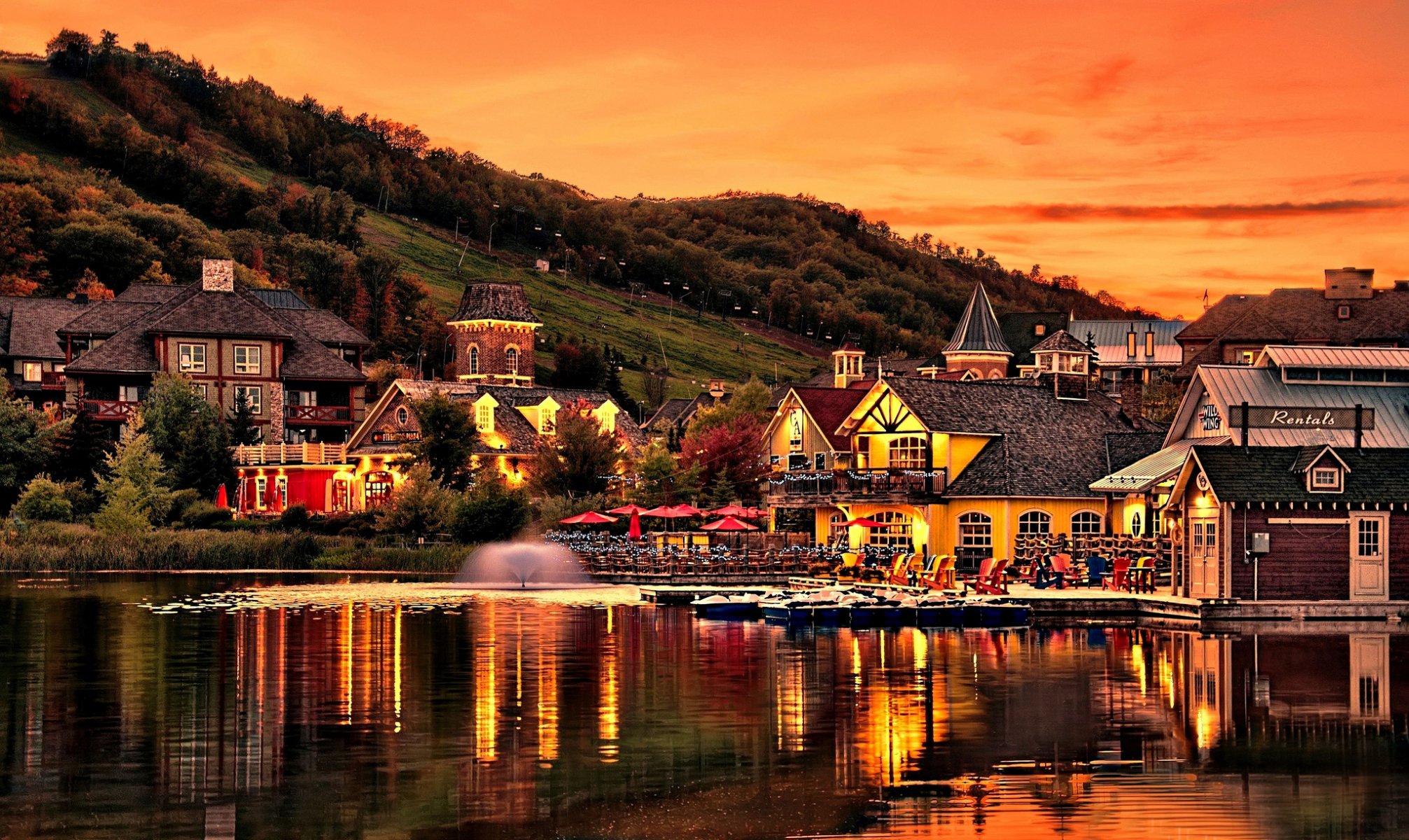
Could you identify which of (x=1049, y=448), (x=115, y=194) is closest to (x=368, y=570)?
(x=1049, y=448)

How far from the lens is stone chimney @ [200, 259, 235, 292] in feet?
387

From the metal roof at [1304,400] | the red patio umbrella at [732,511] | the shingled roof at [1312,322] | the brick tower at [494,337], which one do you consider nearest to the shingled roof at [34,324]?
the brick tower at [494,337]

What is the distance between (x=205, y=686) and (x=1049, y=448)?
44912mm

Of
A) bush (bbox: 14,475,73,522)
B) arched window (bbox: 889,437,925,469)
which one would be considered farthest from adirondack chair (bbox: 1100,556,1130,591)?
bush (bbox: 14,475,73,522)

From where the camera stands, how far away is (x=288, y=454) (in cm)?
10812

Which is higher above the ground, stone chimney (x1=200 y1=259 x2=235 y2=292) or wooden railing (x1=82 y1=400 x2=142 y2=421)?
stone chimney (x1=200 y1=259 x2=235 y2=292)

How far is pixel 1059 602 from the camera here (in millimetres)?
54312

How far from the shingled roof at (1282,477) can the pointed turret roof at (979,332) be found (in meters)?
83.1

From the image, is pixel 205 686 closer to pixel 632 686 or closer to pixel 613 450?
pixel 632 686

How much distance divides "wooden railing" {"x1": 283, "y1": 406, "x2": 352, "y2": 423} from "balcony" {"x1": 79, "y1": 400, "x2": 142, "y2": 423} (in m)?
11.0

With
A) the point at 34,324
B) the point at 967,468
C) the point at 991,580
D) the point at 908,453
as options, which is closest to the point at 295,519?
the point at 908,453

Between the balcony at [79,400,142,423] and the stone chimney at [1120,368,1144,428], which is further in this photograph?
the balcony at [79,400,142,423]

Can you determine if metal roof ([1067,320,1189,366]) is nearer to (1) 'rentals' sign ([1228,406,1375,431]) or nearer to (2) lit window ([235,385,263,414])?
(2) lit window ([235,385,263,414])

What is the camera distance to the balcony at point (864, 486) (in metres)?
73.1
